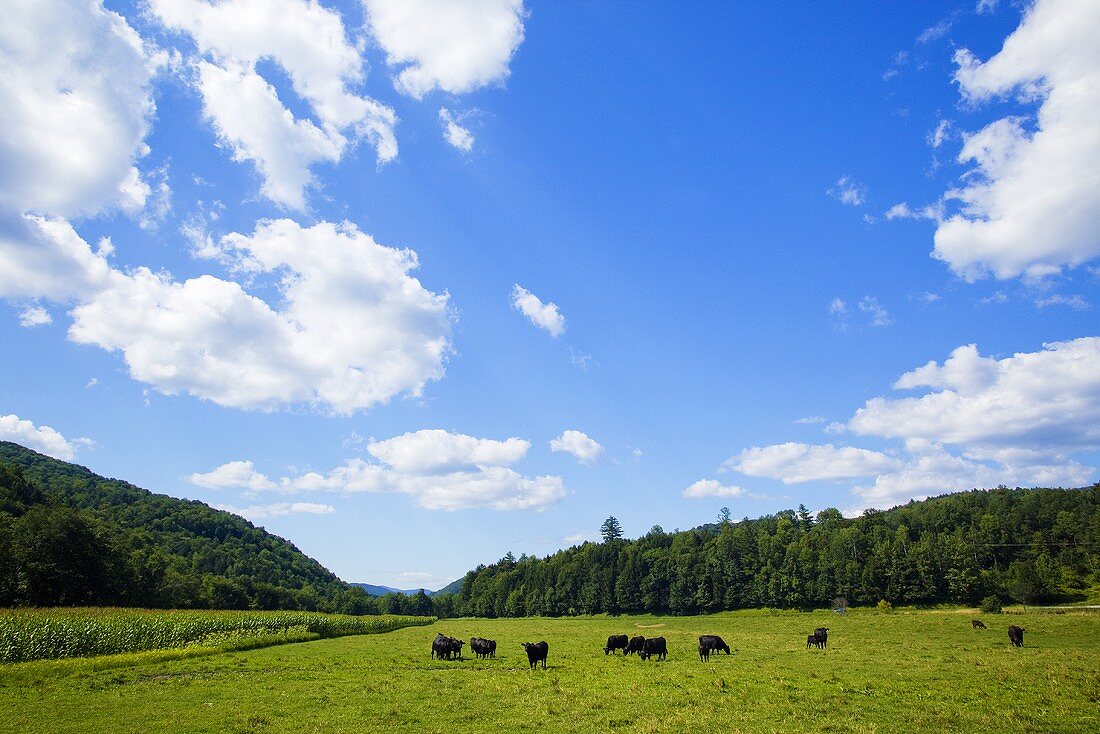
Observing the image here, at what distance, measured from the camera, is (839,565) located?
350ft

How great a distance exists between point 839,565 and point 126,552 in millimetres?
122710

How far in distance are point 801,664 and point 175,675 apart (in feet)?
109

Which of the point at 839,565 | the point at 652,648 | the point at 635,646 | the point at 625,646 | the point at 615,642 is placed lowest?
the point at 625,646

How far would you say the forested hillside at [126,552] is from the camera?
240 ft

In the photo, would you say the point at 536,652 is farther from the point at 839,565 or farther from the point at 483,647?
the point at 839,565

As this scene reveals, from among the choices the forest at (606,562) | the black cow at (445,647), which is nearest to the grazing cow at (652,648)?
the black cow at (445,647)

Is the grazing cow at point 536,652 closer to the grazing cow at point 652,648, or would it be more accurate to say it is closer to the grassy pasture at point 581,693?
the grassy pasture at point 581,693

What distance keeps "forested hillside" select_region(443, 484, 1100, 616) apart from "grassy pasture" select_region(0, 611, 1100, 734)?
7042 centimetres

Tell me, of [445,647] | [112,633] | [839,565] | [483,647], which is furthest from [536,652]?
[839,565]

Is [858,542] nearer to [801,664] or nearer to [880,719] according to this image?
[801,664]

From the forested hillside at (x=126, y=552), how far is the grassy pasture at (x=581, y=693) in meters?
55.9

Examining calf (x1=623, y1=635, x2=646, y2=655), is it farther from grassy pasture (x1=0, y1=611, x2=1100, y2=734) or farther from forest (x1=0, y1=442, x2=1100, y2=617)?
forest (x1=0, y1=442, x2=1100, y2=617)

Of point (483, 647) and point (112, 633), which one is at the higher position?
point (112, 633)

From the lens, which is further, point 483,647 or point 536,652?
point 483,647
